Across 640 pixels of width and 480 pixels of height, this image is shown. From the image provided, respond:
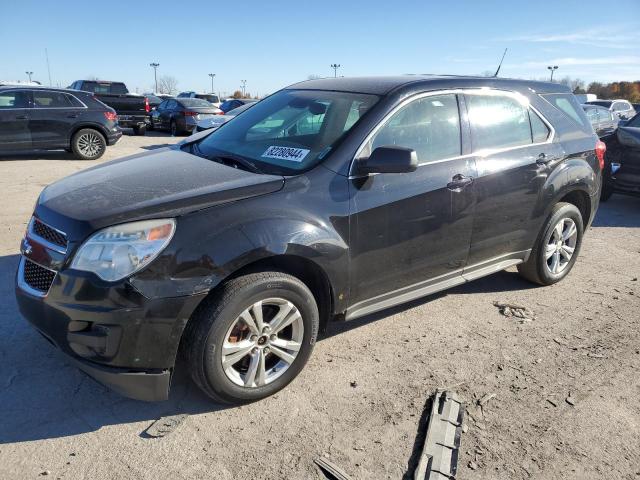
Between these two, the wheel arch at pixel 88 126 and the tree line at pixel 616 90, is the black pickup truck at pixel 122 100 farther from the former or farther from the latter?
the tree line at pixel 616 90

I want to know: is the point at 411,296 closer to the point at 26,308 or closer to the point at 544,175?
the point at 544,175

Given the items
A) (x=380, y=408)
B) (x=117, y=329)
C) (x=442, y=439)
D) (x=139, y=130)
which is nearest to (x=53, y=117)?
(x=139, y=130)

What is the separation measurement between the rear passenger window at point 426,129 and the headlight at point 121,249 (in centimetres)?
146

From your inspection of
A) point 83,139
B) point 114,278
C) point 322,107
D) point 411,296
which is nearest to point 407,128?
point 322,107

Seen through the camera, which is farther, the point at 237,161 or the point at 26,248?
the point at 237,161

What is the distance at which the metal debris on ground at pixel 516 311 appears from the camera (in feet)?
13.6

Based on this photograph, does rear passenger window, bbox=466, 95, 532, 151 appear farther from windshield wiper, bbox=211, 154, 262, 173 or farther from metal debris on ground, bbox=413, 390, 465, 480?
metal debris on ground, bbox=413, 390, 465, 480

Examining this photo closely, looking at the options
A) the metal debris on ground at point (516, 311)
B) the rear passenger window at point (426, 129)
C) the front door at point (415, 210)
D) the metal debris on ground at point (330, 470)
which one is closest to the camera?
the metal debris on ground at point (330, 470)

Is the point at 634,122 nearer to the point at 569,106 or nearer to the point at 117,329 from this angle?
the point at 569,106

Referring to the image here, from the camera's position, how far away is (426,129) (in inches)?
140

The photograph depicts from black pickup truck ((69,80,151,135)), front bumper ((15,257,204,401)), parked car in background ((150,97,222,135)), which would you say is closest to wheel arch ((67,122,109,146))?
parked car in background ((150,97,222,135))

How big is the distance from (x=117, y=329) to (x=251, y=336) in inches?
27.7


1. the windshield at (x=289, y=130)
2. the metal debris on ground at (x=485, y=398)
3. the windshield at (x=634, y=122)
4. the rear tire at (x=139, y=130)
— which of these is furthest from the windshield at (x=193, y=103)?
the metal debris on ground at (x=485, y=398)

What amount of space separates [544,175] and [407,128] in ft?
4.81
